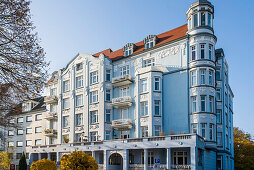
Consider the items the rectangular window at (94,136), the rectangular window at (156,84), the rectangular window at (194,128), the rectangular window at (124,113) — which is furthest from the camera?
the rectangular window at (94,136)

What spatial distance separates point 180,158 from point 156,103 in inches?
306

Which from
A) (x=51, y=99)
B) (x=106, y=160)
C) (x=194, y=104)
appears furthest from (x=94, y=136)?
(x=194, y=104)

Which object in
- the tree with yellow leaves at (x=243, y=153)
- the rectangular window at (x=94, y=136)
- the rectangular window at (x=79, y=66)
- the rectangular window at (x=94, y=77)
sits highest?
the rectangular window at (x=79, y=66)

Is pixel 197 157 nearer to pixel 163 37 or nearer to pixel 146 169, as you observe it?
pixel 146 169

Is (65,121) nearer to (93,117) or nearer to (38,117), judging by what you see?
(93,117)

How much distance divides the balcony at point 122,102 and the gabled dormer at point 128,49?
284 inches

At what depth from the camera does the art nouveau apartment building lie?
3728 centimetres

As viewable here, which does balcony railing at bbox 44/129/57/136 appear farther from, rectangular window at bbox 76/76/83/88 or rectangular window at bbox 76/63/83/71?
rectangular window at bbox 76/63/83/71

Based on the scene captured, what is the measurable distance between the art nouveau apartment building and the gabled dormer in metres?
0.03

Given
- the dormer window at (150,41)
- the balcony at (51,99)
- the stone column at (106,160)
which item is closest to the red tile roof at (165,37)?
the dormer window at (150,41)

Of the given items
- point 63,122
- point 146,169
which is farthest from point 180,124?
point 63,122

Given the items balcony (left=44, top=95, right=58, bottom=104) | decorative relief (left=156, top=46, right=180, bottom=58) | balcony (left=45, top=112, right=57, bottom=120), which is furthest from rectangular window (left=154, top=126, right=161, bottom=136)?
balcony (left=44, top=95, right=58, bottom=104)

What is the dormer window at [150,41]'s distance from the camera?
1748 inches

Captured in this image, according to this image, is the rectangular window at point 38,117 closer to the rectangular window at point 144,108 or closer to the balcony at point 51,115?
the balcony at point 51,115
